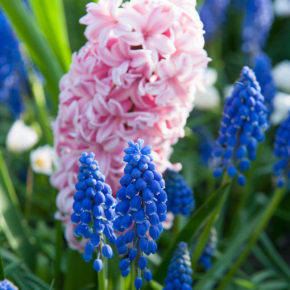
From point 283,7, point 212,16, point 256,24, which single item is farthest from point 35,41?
point 283,7

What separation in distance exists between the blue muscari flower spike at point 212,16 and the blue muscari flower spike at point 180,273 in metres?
2.68

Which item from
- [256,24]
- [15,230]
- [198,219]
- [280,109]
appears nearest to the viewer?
[198,219]

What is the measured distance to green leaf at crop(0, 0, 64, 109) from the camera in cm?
212

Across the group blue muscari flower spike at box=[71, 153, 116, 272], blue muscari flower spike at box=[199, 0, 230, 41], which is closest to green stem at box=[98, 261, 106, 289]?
blue muscari flower spike at box=[71, 153, 116, 272]

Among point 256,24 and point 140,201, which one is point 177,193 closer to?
point 140,201

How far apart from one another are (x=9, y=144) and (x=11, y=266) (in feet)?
3.76

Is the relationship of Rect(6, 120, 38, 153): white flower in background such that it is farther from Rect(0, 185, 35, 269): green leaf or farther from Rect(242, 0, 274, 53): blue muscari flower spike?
Rect(242, 0, 274, 53): blue muscari flower spike

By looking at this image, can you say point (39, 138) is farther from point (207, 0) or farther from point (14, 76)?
point (207, 0)

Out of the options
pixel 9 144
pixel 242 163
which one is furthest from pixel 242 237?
pixel 9 144

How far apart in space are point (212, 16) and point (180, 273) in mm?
2954

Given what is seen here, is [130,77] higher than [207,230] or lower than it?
higher

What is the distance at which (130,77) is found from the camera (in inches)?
64.6

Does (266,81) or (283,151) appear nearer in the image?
(283,151)

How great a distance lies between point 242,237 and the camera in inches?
86.8
